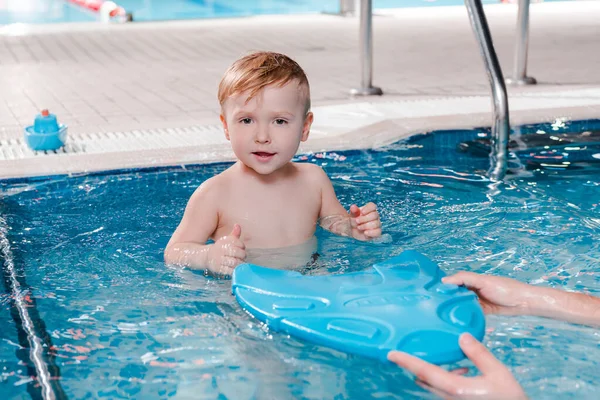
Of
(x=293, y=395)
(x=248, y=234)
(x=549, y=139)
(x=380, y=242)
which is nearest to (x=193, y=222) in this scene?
(x=248, y=234)

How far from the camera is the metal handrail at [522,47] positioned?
5637mm

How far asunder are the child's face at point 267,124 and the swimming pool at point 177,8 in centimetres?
1183

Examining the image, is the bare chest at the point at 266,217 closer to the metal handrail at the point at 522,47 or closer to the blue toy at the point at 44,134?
the blue toy at the point at 44,134

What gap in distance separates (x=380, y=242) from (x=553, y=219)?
0.71 m

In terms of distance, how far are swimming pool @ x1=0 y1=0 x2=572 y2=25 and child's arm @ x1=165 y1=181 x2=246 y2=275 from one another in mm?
11730

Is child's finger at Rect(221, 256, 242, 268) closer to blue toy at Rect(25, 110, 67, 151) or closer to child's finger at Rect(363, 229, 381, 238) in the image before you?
child's finger at Rect(363, 229, 381, 238)

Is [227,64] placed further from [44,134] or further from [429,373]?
[429,373]

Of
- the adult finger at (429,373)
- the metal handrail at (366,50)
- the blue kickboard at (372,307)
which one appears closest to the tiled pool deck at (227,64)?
the metal handrail at (366,50)

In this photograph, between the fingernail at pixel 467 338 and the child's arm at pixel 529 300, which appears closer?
the fingernail at pixel 467 338

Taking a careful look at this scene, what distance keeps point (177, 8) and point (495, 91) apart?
12.6 meters

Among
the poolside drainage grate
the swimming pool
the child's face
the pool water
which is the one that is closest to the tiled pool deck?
the poolside drainage grate

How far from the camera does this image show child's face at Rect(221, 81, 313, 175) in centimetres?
239

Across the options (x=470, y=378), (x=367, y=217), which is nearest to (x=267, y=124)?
(x=367, y=217)

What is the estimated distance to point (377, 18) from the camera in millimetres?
10461
